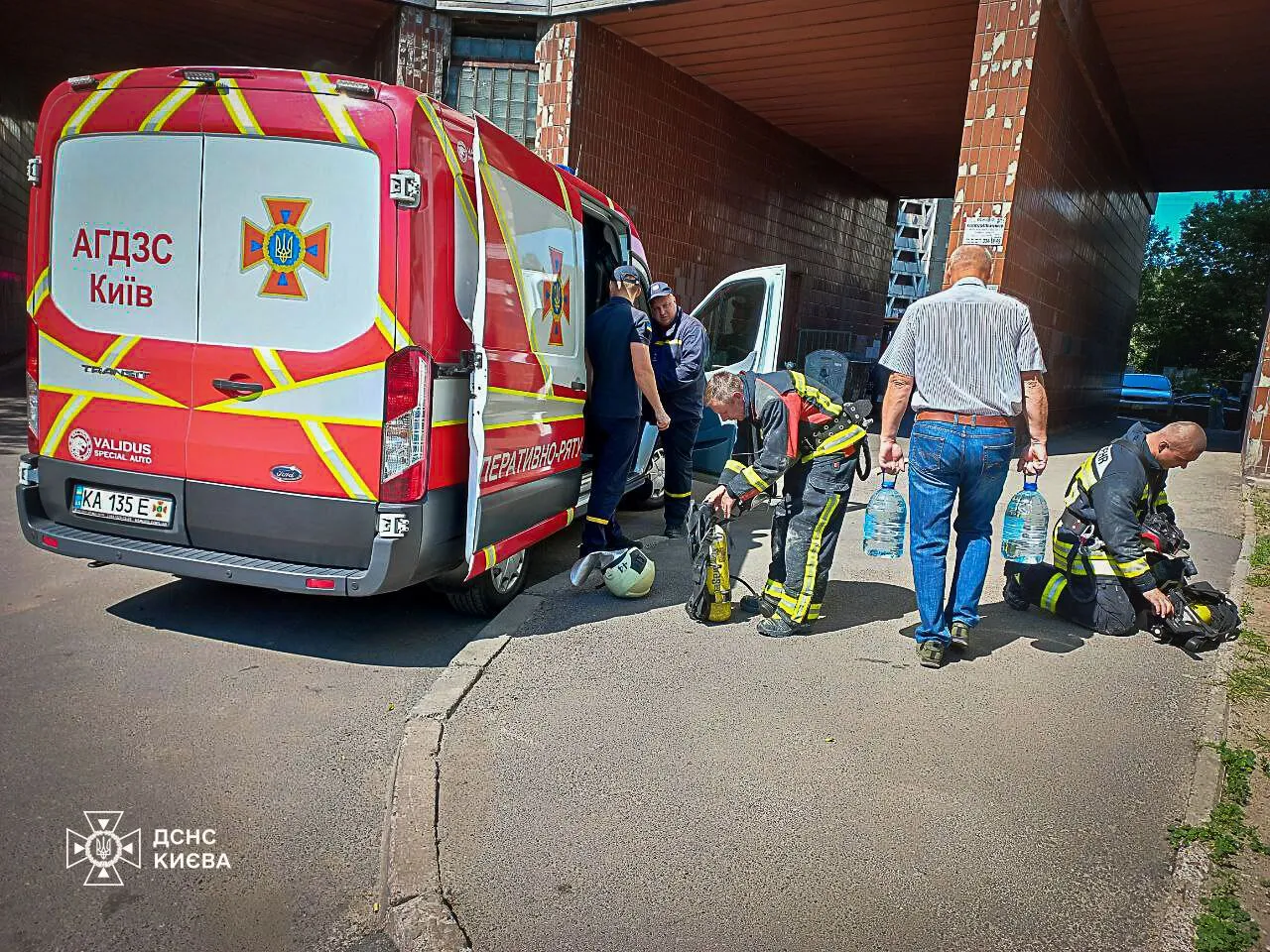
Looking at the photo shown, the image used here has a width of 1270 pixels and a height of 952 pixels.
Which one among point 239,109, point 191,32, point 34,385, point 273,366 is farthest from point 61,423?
point 191,32

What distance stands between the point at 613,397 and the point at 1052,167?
25.5ft

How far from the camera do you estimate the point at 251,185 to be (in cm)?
388

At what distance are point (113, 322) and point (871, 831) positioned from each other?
3678 mm

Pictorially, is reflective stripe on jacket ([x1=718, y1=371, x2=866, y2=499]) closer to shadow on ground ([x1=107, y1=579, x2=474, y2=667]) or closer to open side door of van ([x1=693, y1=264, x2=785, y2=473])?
shadow on ground ([x1=107, y1=579, x2=474, y2=667])

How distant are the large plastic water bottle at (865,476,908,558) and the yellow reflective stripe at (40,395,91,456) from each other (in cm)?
364

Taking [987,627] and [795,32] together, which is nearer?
[987,627]

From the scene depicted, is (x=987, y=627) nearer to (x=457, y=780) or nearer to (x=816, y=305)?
(x=457, y=780)

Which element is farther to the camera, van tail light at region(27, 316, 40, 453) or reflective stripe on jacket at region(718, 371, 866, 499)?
reflective stripe on jacket at region(718, 371, 866, 499)

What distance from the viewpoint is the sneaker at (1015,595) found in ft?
17.5

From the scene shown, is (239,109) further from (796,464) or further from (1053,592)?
(1053,592)

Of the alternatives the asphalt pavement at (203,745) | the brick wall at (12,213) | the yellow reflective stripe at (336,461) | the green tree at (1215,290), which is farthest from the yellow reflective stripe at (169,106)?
the green tree at (1215,290)

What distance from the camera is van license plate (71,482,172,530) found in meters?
4.10

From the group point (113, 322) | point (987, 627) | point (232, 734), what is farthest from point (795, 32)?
point (232, 734)

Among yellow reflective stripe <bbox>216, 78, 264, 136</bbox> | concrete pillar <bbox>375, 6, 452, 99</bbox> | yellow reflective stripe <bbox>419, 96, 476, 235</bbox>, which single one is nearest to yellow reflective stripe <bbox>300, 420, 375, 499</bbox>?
yellow reflective stripe <bbox>419, 96, 476, 235</bbox>
